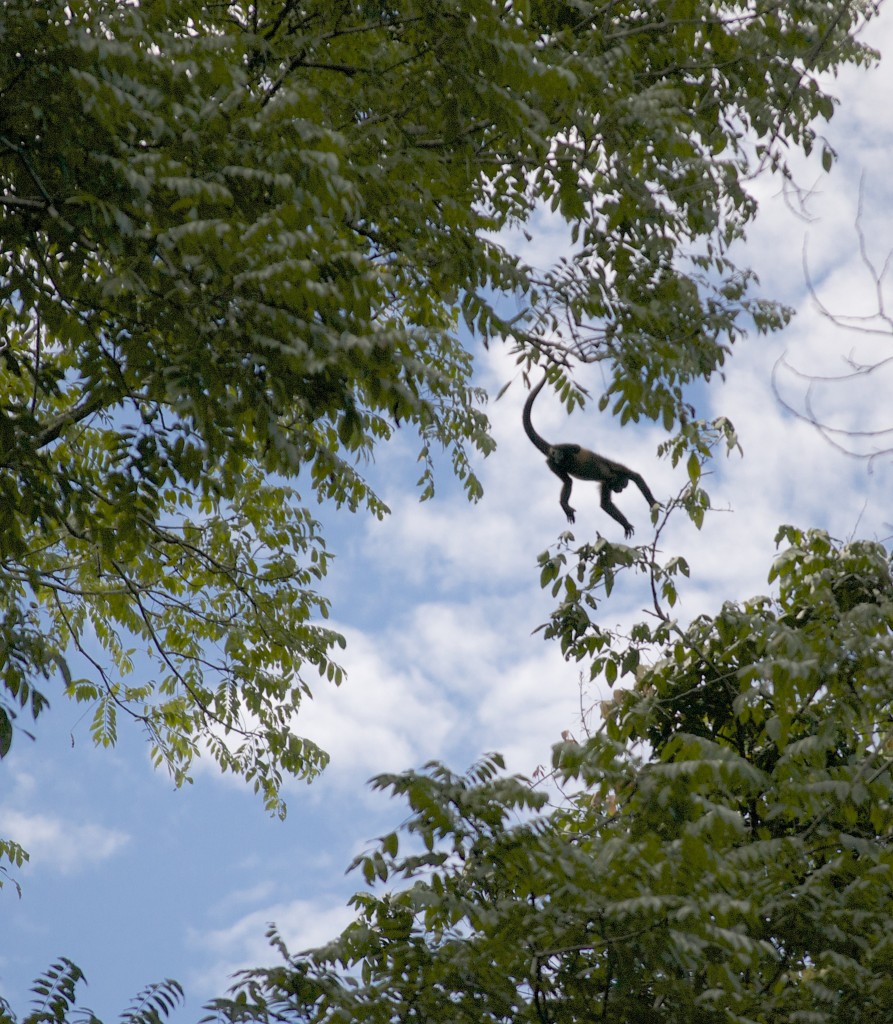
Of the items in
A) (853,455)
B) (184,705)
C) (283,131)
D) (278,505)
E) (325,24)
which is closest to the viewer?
(853,455)

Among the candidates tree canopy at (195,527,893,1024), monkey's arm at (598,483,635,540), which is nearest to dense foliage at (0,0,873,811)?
tree canopy at (195,527,893,1024)

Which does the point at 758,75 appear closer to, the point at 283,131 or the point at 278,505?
the point at 283,131

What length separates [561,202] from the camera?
6781 mm

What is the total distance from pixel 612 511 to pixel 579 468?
2.51ft

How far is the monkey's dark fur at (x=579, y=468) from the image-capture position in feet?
34.1

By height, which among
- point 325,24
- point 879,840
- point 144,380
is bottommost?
point 879,840

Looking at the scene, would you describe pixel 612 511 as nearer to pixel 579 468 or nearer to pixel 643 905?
pixel 579 468

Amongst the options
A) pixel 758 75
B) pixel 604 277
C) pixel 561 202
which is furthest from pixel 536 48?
pixel 758 75

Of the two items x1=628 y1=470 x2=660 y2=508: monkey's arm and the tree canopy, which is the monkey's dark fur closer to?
x1=628 y1=470 x2=660 y2=508: monkey's arm

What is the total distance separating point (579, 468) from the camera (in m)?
10.6

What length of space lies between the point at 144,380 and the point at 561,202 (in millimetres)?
2712

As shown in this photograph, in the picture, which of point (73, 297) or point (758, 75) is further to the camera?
point (758, 75)

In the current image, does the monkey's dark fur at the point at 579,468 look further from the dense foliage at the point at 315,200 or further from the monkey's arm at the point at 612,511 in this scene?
the dense foliage at the point at 315,200

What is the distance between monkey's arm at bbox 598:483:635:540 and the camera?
36.0ft
